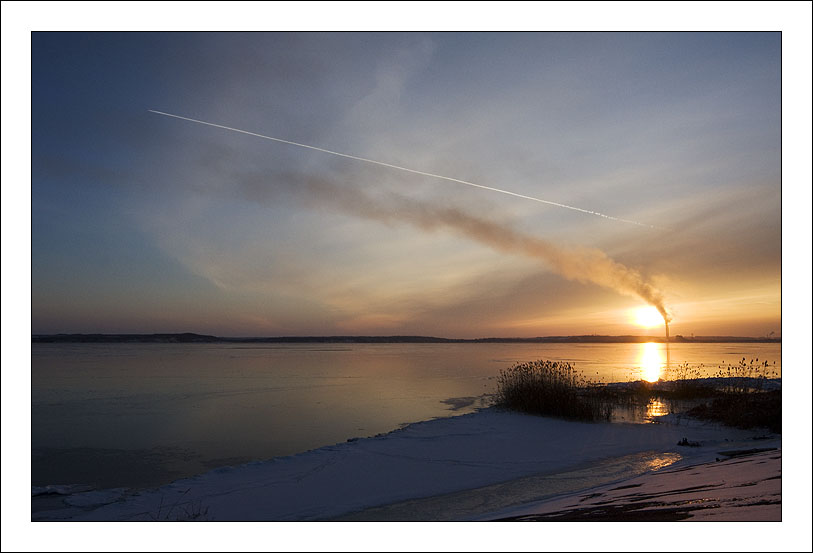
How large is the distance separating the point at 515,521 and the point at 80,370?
27892 mm

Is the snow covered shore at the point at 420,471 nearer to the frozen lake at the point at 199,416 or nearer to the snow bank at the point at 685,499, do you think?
the snow bank at the point at 685,499

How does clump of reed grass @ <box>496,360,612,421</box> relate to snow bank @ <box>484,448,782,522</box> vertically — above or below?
below

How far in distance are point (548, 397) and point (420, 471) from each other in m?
5.93

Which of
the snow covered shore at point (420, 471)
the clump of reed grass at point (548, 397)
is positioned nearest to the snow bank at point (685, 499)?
the snow covered shore at point (420, 471)

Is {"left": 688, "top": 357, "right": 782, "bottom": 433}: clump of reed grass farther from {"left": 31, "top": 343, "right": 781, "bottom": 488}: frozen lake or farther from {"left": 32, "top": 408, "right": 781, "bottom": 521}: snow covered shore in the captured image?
{"left": 31, "top": 343, "right": 781, "bottom": 488}: frozen lake

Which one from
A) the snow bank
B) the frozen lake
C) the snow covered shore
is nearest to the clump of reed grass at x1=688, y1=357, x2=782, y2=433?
the snow covered shore

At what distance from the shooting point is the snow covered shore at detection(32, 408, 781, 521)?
20.5 feet

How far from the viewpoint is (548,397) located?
12.8 metres

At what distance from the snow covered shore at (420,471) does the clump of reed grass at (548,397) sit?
853 millimetres

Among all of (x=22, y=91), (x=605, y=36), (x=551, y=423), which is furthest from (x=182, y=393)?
(x=605, y=36)

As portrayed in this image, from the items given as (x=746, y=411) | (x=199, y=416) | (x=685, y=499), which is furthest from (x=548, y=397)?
(x=199, y=416)

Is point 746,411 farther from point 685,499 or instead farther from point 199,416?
point 199,416

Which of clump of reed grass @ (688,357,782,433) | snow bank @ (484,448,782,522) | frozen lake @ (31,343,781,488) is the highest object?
snow bank @ (484,448,782,522)

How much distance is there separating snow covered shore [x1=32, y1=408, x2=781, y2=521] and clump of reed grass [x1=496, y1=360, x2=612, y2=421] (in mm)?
853
